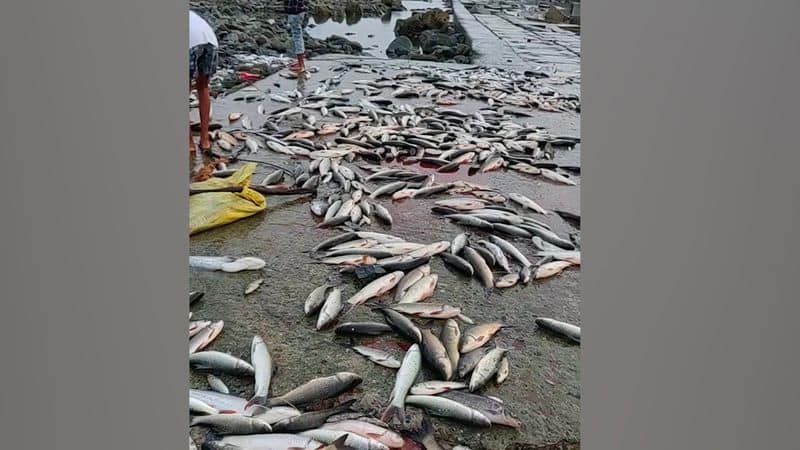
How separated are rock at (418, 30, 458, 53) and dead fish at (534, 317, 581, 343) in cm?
440

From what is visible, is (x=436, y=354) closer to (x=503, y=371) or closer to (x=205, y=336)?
(x=503, y=371)

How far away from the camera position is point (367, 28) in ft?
22.4

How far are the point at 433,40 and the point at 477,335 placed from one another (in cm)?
460

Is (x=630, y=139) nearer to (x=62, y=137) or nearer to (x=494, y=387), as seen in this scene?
(x=62, y=137)

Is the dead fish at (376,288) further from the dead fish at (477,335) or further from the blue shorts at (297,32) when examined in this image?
the blue shorts at (297,32)

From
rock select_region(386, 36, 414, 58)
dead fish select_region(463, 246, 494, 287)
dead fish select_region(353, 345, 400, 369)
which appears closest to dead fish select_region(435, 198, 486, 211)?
dead fish select_region(463, 246, 494, 287)

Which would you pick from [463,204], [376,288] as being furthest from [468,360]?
[463,204]

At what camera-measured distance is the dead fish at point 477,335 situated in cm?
268

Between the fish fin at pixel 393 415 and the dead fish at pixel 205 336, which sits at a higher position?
the dead fish at pixel 205 336

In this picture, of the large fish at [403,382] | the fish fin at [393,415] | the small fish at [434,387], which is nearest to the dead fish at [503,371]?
the small fish at [434,387]

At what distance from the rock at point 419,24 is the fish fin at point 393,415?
5.12 m

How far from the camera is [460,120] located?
5055mm

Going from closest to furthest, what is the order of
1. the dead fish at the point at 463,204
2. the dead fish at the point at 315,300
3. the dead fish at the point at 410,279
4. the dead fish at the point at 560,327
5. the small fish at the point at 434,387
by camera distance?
the small fish at the point at 434,387 < the dead fish at the point at 560,327 < the dead fish at the point at 315,300 < the dead fish at the point at 410,279 < the dead fish at the point at 463,204

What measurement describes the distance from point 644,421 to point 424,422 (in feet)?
4.69
